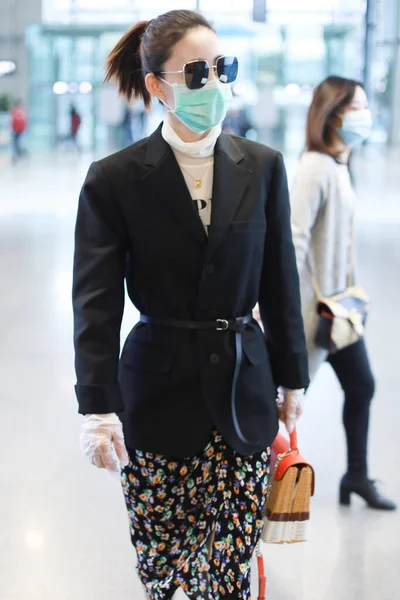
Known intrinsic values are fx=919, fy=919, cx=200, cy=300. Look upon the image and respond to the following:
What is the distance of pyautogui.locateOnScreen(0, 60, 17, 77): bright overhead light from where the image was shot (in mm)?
31844

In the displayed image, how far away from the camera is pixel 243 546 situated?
7.12 ft

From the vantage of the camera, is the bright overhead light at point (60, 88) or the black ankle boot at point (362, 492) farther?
the bright overhead light at point (60, 88)

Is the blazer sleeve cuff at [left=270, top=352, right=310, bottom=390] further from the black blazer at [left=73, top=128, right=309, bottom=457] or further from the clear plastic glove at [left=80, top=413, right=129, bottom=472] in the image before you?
the clear plastic glove at [left=80, top=413, right=129, bottom=472]

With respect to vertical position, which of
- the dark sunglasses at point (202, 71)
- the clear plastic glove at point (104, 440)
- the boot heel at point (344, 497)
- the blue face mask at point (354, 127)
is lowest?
the boot heel at point (344, 497)

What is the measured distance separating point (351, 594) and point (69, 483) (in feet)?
4.44

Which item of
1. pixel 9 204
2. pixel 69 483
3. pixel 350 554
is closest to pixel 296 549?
pixel 350 554

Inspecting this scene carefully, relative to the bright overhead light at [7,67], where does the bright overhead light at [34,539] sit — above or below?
below

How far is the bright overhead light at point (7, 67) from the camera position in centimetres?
3184

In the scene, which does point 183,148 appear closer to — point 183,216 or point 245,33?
point 183,216

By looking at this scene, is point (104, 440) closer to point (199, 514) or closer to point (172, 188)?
point (199, 514)

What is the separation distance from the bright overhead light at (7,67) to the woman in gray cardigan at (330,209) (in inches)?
1189

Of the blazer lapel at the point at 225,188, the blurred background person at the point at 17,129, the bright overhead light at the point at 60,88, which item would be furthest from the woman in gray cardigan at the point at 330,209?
the bright overhead light at the point at 60,88

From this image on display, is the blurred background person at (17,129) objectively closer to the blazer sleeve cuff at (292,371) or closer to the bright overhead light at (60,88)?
the bright overhead light at (60,88)

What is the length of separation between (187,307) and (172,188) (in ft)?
0.89
